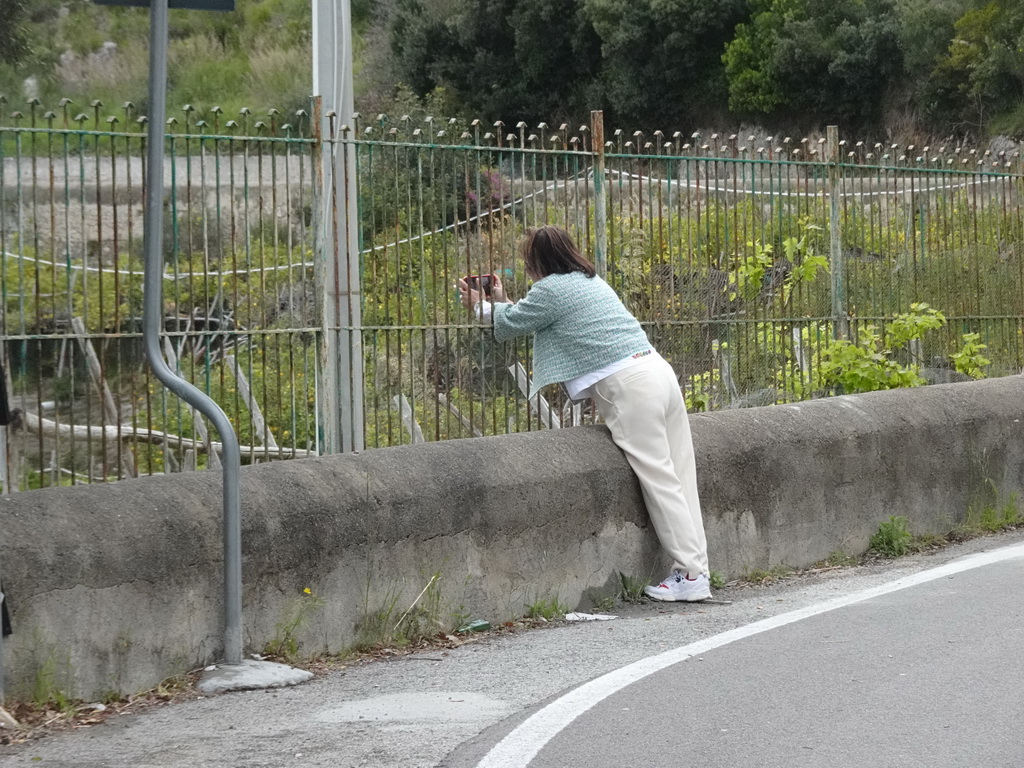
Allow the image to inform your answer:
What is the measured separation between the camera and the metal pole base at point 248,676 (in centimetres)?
590

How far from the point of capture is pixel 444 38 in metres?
48.7

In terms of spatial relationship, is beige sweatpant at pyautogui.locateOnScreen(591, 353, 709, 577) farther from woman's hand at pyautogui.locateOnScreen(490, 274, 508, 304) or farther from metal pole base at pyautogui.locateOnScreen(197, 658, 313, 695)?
metal pole base at pyautogui.locateOnScreen(197, 658, 313, 695)

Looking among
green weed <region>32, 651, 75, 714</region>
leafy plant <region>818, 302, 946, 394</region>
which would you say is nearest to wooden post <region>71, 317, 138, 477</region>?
green weed <region>32, 651, 75, 714</region>

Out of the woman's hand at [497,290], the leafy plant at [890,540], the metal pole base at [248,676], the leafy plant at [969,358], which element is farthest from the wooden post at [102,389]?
the leafy plant at [969,358]

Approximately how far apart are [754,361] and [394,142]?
3211 mm

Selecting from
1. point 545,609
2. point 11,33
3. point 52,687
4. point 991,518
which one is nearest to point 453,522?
point 545,609

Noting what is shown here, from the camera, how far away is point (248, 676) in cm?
596

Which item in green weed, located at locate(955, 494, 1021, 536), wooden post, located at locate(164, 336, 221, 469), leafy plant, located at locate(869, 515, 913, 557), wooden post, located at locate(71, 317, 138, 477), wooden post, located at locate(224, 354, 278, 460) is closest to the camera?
wooden post, located at locate(71, 317, 138, 477)

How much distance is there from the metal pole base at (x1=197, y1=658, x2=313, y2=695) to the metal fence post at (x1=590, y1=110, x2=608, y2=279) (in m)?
3.60

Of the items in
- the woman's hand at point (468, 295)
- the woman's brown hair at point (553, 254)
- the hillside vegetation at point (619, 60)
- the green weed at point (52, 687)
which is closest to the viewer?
the green weed at point (52, 687)

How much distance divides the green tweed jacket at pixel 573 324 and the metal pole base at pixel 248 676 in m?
2.41

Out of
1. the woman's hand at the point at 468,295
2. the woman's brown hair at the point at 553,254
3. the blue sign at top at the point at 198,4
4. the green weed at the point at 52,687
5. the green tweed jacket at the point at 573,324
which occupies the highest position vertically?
the blue sign at top at the point at 198,4

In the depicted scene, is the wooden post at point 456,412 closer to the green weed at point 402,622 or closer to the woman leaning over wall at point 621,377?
the woman leaning over wall at point 621,377

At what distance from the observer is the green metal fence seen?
670 cm
